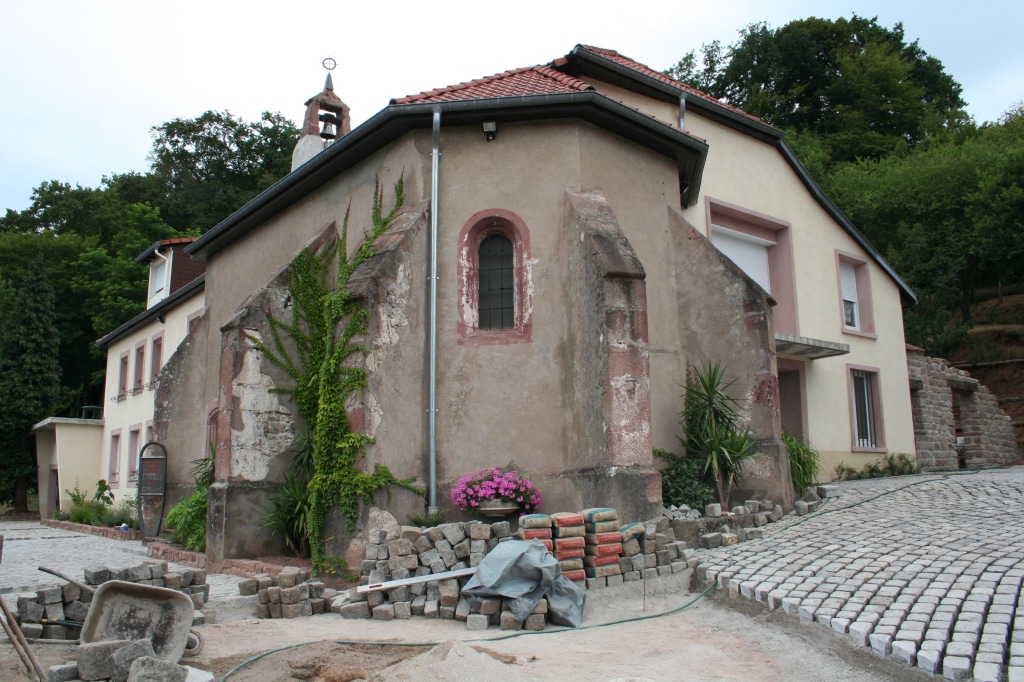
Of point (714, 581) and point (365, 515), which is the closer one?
point (714, 581)

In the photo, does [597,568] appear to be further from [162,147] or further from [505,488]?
[162,147]

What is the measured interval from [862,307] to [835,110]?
22766 millimetres

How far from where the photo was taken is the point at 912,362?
21.5 m

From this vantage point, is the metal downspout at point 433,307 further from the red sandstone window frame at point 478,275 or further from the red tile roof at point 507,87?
the red tile roof at point 507,87

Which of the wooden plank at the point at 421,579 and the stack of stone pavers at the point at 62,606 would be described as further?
the wooden plank at the point at 421,579

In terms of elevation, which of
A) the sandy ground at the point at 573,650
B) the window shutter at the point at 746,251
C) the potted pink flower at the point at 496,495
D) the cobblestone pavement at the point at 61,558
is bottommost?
the sandy ground at the point at 573,650

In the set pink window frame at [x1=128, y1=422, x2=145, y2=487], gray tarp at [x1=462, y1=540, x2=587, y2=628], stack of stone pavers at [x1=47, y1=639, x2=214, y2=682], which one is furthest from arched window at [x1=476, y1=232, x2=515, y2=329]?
pink window frame at [x1=128, y1=422, x2=145, y2=487]

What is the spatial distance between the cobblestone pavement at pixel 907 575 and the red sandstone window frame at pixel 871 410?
5850 millimetres

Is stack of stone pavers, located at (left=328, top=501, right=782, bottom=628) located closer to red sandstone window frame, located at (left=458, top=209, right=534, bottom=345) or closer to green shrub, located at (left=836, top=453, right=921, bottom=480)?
red sandstone window frame, located at (left=458, top=209, right=534, bottom=345)

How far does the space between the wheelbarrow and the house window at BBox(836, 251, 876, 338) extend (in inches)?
654

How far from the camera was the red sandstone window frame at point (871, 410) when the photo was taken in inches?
739

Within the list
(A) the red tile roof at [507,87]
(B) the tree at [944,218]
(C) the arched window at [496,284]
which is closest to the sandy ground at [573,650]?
(C) the arched window at [496,284]

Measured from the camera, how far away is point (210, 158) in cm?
4456

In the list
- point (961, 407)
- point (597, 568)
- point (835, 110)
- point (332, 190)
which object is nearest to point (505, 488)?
point (597, 568)
